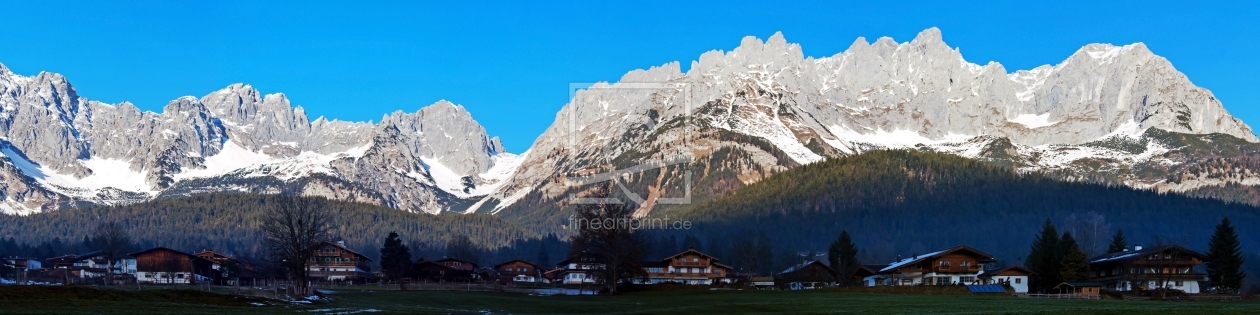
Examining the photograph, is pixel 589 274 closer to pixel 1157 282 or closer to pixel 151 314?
pixel 1157 282

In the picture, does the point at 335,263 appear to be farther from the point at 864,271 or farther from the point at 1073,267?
the point at 1073,267

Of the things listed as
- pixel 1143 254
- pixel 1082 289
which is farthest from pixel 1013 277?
pixel 1082 289

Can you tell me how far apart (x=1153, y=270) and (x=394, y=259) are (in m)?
86.7

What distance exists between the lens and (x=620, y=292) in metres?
110

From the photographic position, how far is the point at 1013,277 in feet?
383

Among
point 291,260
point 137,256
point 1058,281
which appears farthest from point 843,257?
point 137,256

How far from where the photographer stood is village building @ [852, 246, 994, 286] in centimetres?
12494

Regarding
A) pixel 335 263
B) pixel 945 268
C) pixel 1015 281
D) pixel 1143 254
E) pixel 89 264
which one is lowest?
pixel 1015 281

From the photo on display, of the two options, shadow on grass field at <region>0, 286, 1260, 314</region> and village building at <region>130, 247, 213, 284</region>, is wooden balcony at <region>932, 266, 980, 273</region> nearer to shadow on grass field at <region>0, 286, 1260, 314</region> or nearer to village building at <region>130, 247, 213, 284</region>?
shadow on grass field at <region>0, 286, 1260, 314</region>

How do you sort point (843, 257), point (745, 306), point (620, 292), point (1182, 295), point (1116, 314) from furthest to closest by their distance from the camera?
point (843, 257)
point (620, 292)
point (1182, 295)
point (745, 306)
point (1116, 314)

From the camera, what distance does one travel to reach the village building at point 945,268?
124938 millimetres

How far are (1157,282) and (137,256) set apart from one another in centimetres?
12013

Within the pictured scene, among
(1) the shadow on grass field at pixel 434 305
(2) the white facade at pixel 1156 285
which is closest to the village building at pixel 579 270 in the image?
(1) the shadow on grass field at pixel 434 305

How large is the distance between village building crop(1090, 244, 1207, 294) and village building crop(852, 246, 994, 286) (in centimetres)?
1269
